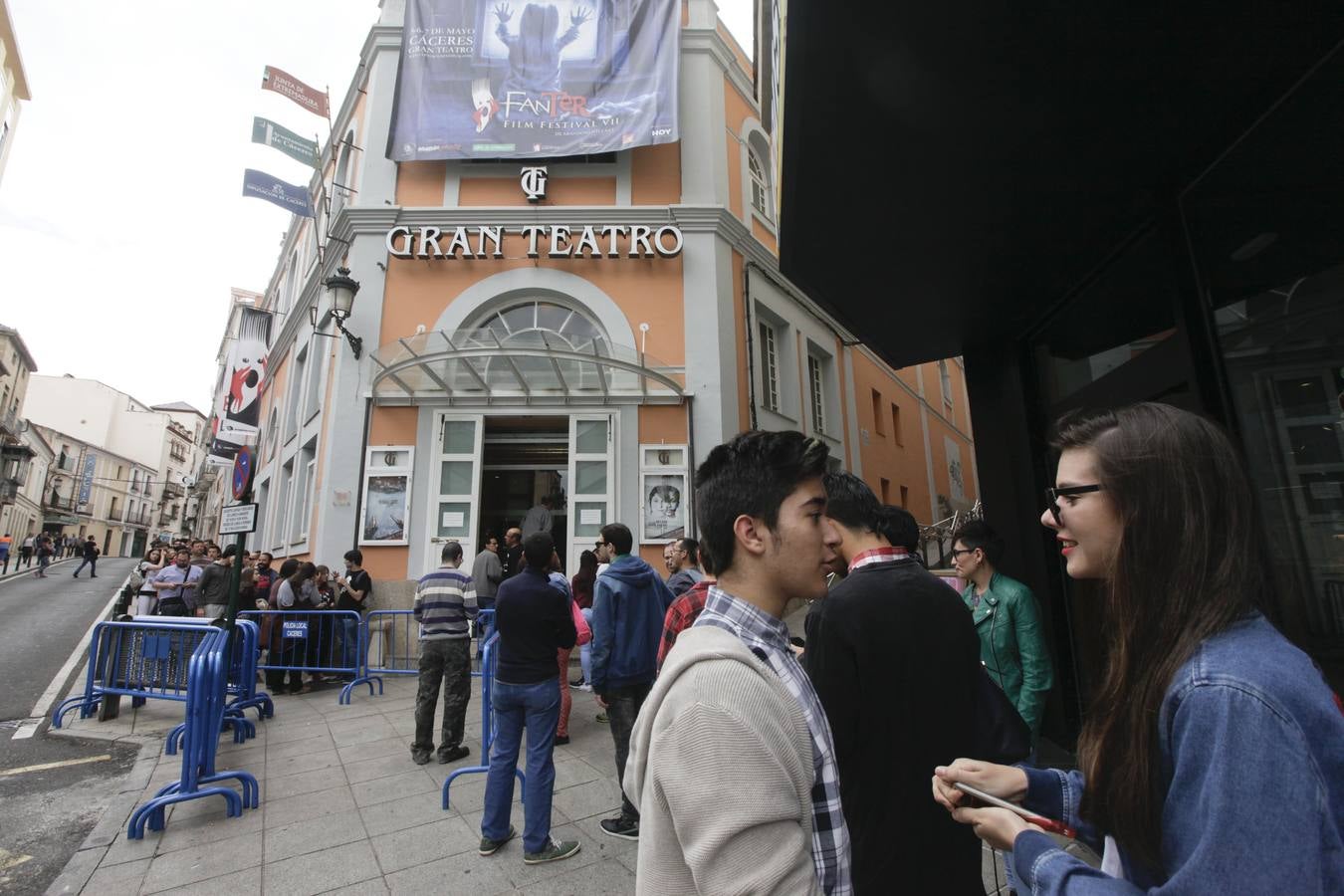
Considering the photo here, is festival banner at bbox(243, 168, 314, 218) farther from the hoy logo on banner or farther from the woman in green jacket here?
the woman in green jacket

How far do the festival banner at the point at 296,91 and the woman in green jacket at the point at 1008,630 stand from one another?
48.5 ft

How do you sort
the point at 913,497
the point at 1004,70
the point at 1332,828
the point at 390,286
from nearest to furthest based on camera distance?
the point at 1332,828, the point at 1004,70, the point at 390,286, the point at 913,497

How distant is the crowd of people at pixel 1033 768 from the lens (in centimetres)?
88

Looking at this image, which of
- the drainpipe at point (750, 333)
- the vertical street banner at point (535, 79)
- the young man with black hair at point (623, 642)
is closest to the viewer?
the young man with black hair at point (623, 642)

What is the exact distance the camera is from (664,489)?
10289 mm

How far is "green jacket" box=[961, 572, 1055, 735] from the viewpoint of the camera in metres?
3.46

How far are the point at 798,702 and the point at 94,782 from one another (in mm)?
6617

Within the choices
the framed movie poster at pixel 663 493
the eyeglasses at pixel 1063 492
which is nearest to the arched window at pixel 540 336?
the framed movie poster at pixel 663 493

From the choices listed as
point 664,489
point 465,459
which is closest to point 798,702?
point 664,489

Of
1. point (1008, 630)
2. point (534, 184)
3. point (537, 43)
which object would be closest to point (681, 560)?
point (1008, 630)

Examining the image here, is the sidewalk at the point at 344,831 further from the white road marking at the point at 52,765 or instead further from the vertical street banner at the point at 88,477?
the vertical street banner at the point at 88,477

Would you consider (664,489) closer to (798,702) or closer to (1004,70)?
(1004,70)

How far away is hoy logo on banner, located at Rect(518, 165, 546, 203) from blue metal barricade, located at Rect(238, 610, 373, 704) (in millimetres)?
7819

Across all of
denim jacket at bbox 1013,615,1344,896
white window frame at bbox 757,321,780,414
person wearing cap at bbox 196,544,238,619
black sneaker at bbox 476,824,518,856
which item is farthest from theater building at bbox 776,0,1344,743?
person wearing cap at bbox 196,544,238,619
